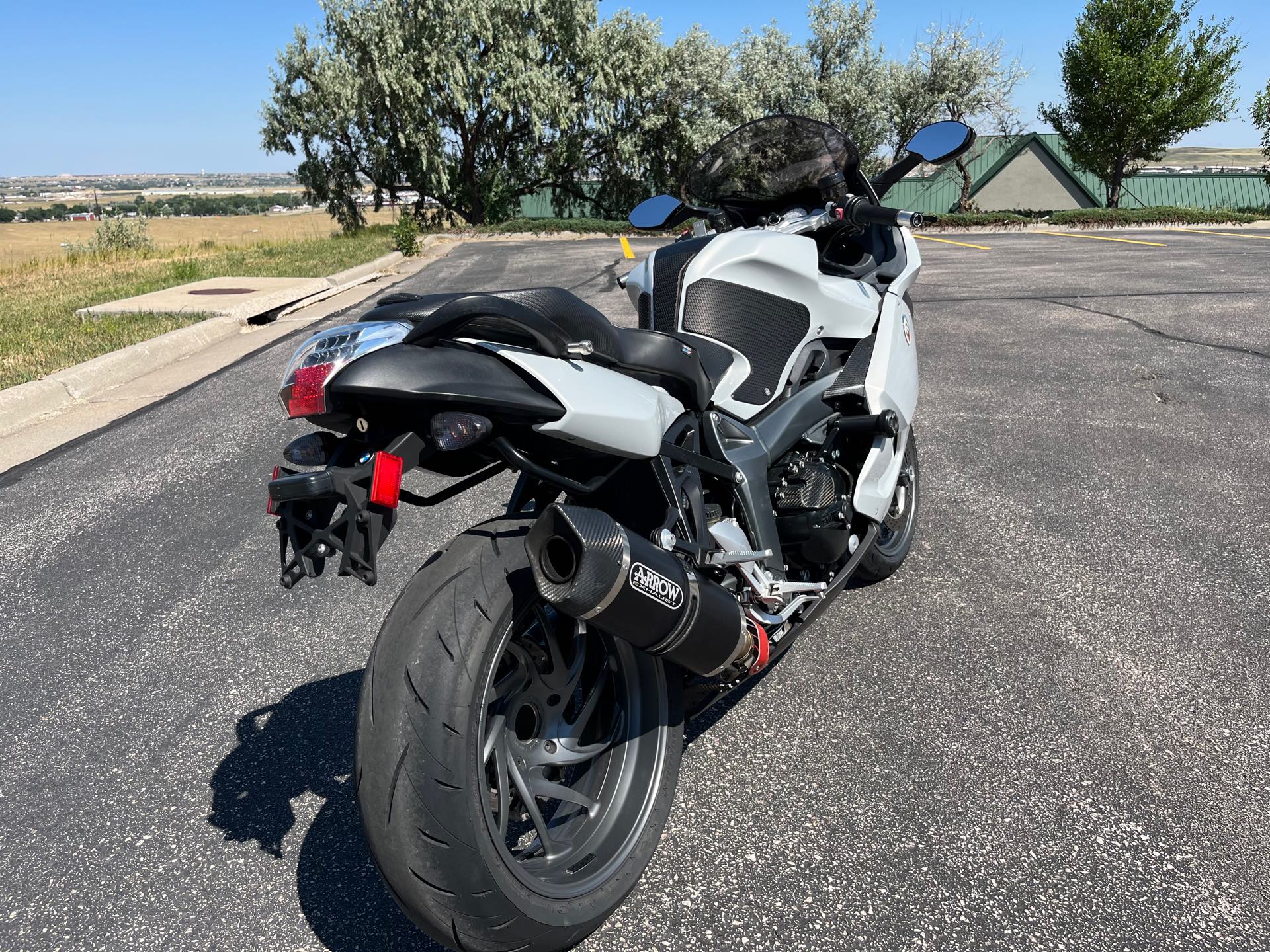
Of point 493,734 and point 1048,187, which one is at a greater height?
point 493,734

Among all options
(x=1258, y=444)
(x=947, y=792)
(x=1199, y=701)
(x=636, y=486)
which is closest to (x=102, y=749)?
(x=636, y=486)

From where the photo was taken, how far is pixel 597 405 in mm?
2146

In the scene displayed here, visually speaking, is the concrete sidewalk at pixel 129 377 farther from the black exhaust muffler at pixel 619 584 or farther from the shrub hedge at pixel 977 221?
the shrub hedge at pixel 977 221

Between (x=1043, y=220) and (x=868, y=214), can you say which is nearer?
(x=868, y=214)

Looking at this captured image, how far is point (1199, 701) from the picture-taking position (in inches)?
124


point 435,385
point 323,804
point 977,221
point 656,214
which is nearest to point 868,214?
point 656,214

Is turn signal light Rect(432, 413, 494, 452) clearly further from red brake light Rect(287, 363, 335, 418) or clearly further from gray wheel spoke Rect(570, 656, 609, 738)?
gray wheel spoke Rect(570, 656, 609, 738)

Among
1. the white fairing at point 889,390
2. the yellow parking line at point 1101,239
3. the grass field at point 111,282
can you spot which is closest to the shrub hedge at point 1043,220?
the yellow parking line at point 1101,239

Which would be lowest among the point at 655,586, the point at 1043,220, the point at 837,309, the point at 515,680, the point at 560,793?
the point at 1043,220

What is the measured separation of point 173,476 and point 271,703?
3058 millimetres

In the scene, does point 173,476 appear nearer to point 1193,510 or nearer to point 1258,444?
point 1193,510

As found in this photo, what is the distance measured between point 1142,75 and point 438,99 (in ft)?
74.3

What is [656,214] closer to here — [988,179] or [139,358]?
[139,358]

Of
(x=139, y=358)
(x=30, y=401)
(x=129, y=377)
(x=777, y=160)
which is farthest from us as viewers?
(x=139, y=358)
